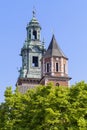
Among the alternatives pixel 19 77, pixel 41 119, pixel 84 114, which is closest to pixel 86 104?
pixel 84 114

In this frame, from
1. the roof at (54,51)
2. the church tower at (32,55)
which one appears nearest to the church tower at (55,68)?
the roof at (54,51)

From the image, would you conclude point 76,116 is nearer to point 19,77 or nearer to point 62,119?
point 62,119

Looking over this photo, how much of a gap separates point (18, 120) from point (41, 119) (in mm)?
2104

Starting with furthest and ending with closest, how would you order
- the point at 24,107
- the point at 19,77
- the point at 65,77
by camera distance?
the point at 19,77, the point at 65,77, the point at 24,107

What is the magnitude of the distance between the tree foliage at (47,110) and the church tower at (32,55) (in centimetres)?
4094

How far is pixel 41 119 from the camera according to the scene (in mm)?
38562

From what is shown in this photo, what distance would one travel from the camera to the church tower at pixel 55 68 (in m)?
72.1

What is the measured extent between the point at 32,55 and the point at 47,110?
49.2m

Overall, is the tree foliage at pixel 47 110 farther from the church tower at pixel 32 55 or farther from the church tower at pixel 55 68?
the church tower at pixel 32 55

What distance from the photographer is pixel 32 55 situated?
284 ft

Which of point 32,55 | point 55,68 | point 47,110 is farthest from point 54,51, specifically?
point 47,110

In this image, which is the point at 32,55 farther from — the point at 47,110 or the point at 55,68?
the point at 47,110

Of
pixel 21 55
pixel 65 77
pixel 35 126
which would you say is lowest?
pixel 35 126

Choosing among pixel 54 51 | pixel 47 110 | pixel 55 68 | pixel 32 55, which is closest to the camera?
pixel 47 110
